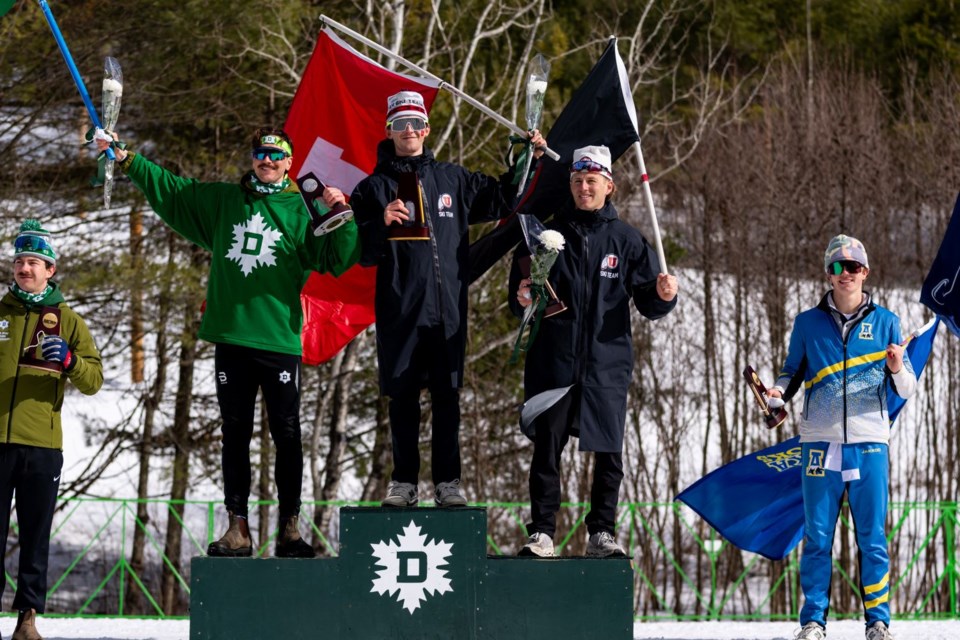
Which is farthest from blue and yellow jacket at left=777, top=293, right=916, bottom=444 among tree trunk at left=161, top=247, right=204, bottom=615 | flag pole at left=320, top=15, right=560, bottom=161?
tree trunk at left=161, top=247, right=204, bottom=615

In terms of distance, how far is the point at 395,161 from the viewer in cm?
527

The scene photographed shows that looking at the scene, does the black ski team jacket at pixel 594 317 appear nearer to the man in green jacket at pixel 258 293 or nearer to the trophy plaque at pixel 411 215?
the trophy plaque at pixel 411 215

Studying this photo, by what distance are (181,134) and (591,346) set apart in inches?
401

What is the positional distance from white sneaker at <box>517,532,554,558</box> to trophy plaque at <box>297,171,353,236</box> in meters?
1.45

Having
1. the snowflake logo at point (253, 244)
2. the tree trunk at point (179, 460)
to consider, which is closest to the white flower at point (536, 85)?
the snowflake logo at point (253, 244)

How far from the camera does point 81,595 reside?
637 inches

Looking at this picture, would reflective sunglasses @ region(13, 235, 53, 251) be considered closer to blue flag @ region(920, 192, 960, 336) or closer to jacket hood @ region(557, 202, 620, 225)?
jacket hood @ region(557, 202, 620, 225)

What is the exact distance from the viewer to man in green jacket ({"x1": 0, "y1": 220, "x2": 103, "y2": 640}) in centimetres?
521

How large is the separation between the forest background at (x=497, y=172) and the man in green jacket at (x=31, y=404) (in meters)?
6.99

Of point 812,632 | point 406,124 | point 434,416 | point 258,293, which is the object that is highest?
point 406,124

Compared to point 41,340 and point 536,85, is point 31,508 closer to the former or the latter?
point 41,340

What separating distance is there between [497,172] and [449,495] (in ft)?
32.6

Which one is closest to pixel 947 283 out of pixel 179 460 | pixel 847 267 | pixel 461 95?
pixel 847 267

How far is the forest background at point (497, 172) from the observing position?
13219 mm
